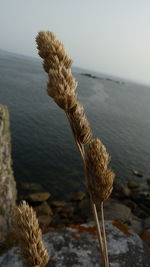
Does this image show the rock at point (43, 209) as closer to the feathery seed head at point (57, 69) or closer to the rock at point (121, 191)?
the rock at point (121, 191)

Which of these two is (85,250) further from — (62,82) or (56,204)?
(56,204)

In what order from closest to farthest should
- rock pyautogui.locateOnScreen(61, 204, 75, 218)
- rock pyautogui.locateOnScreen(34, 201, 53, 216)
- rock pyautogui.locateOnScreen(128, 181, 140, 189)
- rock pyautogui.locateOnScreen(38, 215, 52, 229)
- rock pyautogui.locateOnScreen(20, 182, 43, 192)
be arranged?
rock pyautogui.locateOnScreen(38, 215, 52, 229)
rock pyautogui.locateOnScreen(34, 201, 53, 216)
rock pyautogui.locateOnScreen(61, 204, 75, 218)
rock pyautogui.locateOnScreen(20, 182, 43, 192)
rock pyautogui.locateOnScreen(128, 181, 140, 189)

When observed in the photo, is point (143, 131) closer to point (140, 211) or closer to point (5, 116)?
point (140, 211)

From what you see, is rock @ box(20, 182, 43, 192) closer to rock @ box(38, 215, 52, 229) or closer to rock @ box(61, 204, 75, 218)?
rock @ box(61, 204, 75, 218)

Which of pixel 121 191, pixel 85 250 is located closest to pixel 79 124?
pixel 85 250

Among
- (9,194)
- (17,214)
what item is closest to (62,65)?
(17,214)

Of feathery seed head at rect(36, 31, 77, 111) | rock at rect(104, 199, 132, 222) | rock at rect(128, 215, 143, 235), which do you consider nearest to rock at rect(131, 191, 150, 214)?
rock at rect(104, 199, 132, 222)

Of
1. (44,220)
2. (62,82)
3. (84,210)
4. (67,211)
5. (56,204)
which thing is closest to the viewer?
(62,82)
